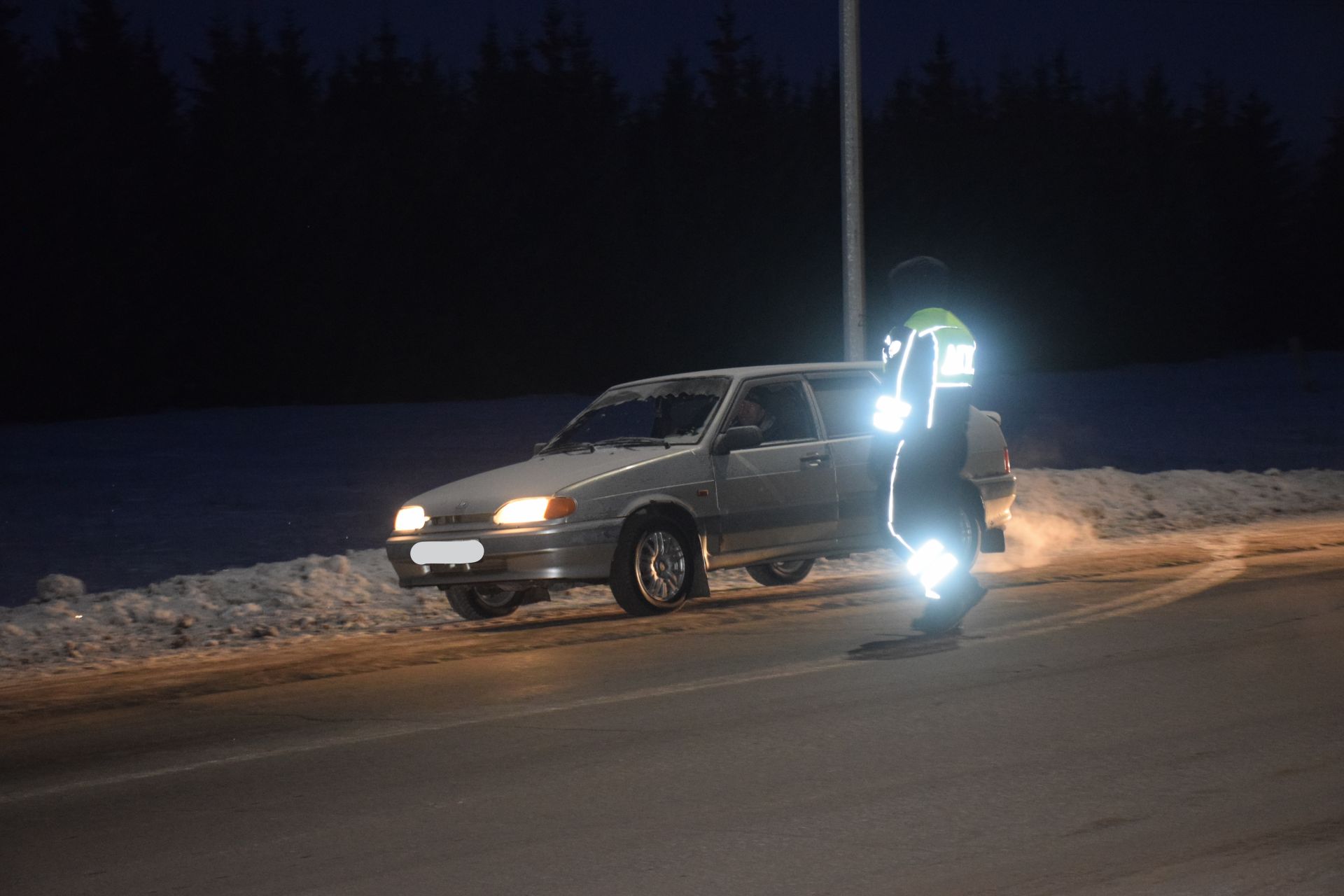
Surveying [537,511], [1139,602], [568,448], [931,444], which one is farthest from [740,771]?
[568,448]

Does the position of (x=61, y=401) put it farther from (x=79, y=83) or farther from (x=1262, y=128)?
(x=1262, y=128)

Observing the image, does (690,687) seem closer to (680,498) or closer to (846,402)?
(680,498)

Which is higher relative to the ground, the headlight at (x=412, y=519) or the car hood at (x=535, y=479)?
the car hood at (x=535, y=479)

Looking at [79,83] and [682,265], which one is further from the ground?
[79,83]

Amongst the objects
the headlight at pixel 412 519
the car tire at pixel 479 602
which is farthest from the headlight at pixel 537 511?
the car tire at pixel 479 602

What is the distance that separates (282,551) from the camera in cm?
1756

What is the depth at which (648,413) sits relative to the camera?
1281 centimetres

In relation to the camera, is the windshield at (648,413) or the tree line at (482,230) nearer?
the windshield at (648,413)

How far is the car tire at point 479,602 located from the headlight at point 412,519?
516mm

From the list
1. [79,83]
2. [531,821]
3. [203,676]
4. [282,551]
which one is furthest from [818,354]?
[531,821]

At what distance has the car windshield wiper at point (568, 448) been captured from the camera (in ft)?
40.4

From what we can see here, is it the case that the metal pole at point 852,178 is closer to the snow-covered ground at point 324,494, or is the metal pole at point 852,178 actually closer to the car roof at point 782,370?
the snow-covered ground at point 324,494

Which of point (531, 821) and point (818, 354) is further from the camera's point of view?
point (818, 354)

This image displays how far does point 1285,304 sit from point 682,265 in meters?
38.1
